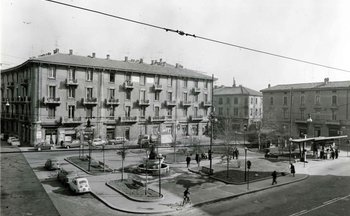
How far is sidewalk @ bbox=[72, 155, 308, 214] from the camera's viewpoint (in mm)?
18094

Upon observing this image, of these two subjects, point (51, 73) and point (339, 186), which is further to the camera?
point (51, 73)

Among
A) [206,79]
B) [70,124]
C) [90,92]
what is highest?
[206,79]

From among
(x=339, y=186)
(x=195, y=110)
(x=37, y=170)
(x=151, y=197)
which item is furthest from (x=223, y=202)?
(x=195, y=110)

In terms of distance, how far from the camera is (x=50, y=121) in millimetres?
42906

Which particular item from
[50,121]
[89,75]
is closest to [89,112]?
[89,75]

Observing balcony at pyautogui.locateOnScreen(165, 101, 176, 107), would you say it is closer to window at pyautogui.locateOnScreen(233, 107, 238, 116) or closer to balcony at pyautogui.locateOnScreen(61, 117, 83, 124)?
balcony at pyautogui.locateOnScreen(61, 117, 83, 124)

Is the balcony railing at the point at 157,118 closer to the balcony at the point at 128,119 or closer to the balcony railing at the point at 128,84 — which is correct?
the balcony at the point at 128,119

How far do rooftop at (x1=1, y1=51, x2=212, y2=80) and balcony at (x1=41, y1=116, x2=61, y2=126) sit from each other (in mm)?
8206

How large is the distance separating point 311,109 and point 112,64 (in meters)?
40.3

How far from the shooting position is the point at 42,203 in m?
18.5

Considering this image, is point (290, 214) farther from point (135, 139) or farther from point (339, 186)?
point (135, 139)

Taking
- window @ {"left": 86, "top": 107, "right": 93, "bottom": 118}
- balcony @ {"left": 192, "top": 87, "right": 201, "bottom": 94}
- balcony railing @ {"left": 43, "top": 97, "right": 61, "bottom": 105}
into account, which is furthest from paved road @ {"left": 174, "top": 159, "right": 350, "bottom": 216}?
balcony @ {"left": 192, "top": 87, "right": 201, "bottom": 94}

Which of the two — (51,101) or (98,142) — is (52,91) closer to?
(51,101)

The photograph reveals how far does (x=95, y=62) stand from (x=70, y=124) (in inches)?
438
